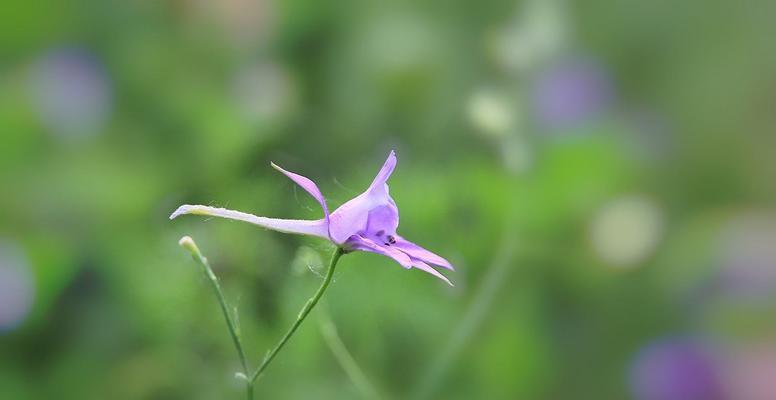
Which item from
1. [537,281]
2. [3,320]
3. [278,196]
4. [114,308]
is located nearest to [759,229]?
[537,281]

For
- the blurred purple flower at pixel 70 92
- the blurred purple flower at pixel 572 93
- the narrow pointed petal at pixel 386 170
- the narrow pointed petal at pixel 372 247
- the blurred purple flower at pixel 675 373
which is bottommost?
the blurred purple flower at pixel 70 92

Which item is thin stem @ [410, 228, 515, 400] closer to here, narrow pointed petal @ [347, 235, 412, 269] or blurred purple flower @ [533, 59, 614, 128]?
blurred purple flower @ [533, 59, 614, 128]

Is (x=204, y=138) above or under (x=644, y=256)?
under

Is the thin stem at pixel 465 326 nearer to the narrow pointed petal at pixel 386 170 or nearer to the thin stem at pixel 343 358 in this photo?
the thin stem at pixel 343 358

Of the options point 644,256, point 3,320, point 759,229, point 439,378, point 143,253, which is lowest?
point 3,320

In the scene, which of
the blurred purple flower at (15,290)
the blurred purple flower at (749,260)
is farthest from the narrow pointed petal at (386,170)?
the blurred purple flower at (749,260)

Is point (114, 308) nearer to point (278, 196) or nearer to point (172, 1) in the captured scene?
point (278, 196)
